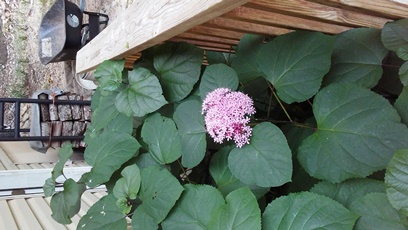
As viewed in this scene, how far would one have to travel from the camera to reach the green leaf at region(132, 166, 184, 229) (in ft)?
1.85

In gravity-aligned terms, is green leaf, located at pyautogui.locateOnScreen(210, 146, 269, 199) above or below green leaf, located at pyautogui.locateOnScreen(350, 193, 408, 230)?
below

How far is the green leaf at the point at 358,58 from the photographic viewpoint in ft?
1.73

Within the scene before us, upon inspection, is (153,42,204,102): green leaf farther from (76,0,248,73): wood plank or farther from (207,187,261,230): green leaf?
(207,187,261,230): green leaf

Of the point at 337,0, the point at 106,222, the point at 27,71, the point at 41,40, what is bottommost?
the point at 27,71

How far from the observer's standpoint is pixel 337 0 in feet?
1.62

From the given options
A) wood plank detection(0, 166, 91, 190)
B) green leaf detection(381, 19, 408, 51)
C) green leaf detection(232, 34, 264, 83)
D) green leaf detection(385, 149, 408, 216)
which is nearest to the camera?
green leaf detection(385, 149, 408, 216)

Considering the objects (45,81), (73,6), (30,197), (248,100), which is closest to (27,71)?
(45,81)

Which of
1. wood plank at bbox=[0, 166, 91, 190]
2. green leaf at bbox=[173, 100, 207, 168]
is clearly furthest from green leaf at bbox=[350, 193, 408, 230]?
wood plank at bbox=[0, 166, 91, 190]

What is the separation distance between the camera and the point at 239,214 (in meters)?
0.47

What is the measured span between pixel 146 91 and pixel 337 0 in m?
0.35

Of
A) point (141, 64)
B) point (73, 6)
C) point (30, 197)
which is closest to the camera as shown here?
point (141, 64)

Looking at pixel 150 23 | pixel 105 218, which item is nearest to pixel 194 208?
pixel 105 218

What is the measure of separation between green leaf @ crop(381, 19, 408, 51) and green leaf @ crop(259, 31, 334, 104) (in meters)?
0.07

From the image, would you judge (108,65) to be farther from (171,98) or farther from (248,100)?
(248,100)
